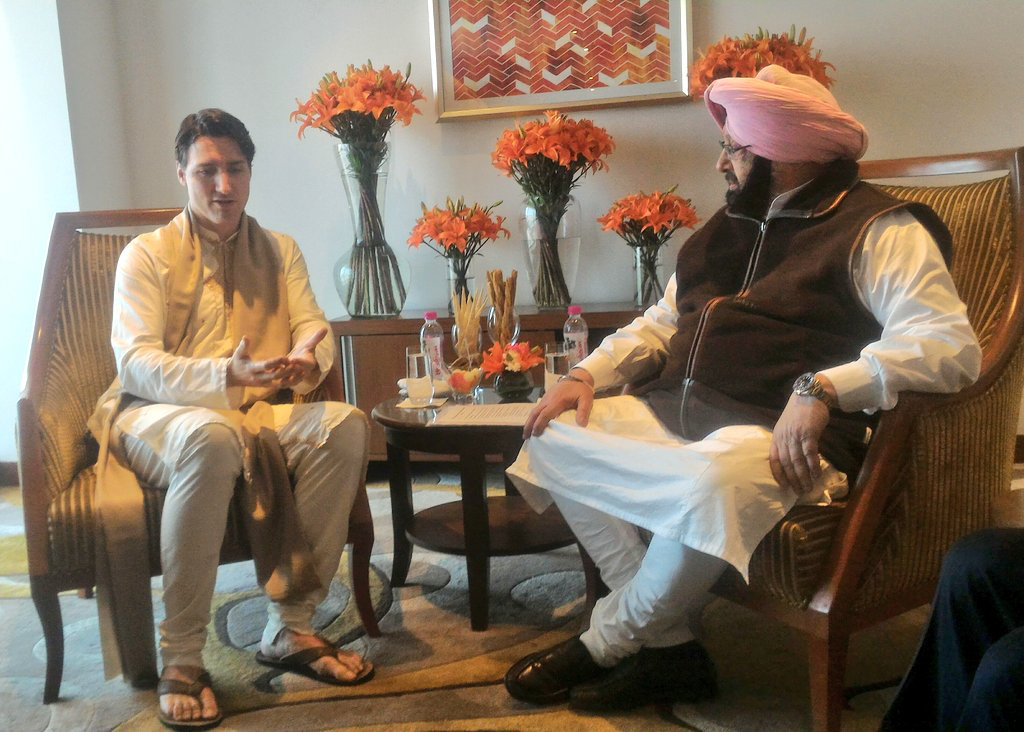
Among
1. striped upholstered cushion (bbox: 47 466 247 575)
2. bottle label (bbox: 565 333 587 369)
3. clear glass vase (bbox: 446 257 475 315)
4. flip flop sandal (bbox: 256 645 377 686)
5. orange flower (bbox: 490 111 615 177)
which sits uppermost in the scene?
orange flower (bbox: 490 111 615 177)

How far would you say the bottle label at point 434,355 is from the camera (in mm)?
2311

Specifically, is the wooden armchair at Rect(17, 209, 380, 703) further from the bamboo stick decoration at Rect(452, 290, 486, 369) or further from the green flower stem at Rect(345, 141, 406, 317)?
the green flower stem at Rect(345, 141, 406, 317)

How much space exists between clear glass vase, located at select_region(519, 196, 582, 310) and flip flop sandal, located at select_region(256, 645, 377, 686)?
1.60 meters

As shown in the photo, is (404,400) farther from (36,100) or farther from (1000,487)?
(36,100)

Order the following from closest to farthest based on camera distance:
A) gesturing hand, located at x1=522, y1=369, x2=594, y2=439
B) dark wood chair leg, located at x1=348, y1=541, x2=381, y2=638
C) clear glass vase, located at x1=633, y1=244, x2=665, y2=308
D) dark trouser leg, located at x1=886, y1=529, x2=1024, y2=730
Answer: dark trouser leg, located at x1=886, y1=529, x2=1024, y2=730 < gesturing hand, located at x1=522, y1=369, x2=594, y2=439 < dark wood chair leg, located at x1=348, y1=541, x2=381, y2=638 < clear glass vase, located at x1=633, y1=244, x2=665, y2=308

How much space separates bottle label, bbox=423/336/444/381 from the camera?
2.31m

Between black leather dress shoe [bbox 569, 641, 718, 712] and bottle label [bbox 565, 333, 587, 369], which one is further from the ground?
bottle label [bbox 565, 333, 587, 369]

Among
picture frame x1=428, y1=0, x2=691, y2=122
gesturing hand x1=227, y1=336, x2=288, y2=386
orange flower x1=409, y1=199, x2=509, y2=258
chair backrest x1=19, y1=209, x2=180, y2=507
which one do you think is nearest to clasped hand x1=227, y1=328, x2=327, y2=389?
gesturing hand x1=227, y1=336, x2=288, y2=386

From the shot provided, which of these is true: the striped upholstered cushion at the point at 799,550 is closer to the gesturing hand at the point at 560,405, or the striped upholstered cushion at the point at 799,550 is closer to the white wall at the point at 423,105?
the gesturing hand at the point at 560,405

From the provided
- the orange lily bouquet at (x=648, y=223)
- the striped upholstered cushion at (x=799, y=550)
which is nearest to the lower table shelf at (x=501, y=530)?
the striped upholstered cushion at (x=799, y=550)

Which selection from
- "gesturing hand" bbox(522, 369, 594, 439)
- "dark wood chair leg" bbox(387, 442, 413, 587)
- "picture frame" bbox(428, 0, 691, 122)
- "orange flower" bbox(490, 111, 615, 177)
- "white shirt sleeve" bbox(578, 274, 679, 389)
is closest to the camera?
"gesturing hand" bbox(522, 369, 594, 439)

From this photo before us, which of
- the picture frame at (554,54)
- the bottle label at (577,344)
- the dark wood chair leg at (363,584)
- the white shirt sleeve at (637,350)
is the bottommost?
the dark wood chair leg at (363,584)

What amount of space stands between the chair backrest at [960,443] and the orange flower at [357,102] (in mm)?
1897

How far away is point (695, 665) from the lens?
5.53 feet
